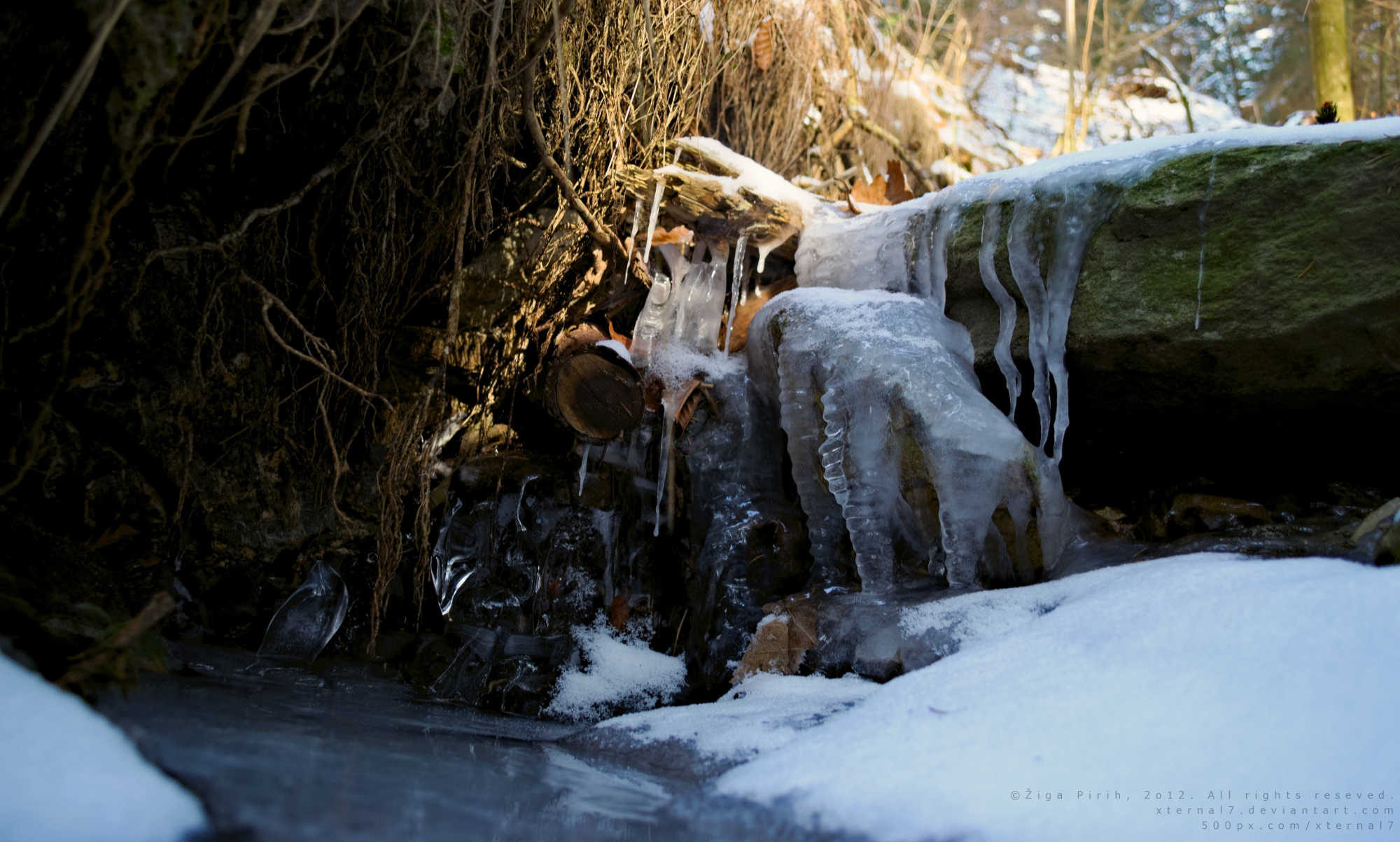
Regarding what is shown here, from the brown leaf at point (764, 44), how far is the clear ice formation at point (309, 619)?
293 centimetres

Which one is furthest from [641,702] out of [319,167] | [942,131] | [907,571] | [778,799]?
[942,131]

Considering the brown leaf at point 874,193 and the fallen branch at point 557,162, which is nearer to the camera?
the fallen branch at point 557,162

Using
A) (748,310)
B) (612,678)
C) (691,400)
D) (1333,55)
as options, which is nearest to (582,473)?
(691,400)

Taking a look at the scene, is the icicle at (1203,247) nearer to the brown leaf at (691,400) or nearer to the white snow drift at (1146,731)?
the white snow drift at (1146,731)

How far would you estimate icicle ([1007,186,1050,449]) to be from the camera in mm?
2529

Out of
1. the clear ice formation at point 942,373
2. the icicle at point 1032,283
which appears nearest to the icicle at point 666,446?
the clear ice formation at point 942,373

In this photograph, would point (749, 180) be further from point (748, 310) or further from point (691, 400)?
point (691, 400)

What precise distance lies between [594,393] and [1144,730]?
2097 mm

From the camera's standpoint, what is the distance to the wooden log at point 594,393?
2855 millimetres

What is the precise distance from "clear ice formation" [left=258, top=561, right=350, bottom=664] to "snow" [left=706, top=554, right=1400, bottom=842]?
1.79m

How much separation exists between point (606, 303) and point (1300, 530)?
8.02 ft

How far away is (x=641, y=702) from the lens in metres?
2.57

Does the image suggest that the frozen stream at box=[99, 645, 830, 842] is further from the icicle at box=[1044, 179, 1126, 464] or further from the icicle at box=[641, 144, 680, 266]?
the icicle at box=[641, 144, 680, 266]

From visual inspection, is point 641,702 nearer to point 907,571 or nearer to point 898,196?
point 907,571
